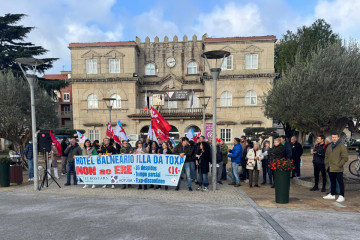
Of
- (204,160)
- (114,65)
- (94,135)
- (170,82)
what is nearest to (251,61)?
(170,82)

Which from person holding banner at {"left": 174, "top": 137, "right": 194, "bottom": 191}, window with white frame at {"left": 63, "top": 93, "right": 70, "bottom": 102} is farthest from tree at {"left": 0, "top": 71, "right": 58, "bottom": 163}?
window with white frame at {"left": 63, "top": 93, "right": 70, "bottom": 102}

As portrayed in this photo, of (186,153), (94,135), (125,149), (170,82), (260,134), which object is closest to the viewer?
(186,153)

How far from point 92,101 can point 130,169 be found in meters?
23.2

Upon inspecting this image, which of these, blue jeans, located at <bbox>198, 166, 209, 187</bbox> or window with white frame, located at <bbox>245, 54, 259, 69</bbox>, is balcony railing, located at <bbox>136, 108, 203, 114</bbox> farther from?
blue jeans, located at <bbox>198, 166, 209, 187</bbox>

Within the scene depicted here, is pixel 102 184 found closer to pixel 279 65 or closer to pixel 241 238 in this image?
pixel 241 238

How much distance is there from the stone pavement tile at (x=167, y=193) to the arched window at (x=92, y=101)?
2115cm

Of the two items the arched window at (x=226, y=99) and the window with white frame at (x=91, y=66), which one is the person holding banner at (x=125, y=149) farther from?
the window with white frame at (x=91, y=66)

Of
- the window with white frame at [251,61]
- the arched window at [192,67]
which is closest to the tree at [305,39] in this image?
the window with white frame at [251,61]

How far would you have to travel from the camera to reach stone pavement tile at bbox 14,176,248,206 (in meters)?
8.20

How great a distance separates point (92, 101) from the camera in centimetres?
3103

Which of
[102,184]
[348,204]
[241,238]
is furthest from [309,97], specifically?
[102,184]

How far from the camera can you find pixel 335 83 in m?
9.51

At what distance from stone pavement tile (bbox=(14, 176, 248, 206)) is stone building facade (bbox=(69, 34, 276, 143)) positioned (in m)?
20.0

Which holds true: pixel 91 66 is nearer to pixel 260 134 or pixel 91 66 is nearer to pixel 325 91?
pixel 260 134
